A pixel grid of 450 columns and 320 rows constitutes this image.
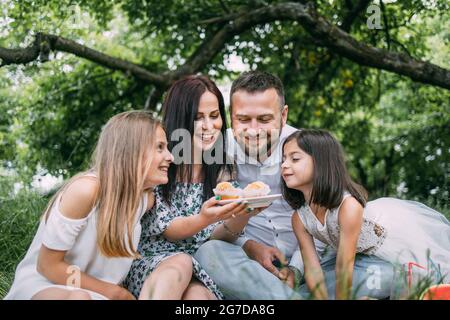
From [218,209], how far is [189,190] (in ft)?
1.68

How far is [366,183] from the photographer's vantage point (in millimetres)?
8961

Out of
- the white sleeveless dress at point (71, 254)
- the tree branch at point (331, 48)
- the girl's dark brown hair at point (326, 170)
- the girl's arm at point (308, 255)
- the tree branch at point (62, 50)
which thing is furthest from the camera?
the tree branch at point (331, 48)

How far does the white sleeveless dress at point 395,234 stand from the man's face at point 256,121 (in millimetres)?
510

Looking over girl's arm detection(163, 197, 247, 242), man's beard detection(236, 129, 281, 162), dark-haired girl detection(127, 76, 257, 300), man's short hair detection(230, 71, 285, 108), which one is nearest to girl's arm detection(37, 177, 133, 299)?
dark-haired girl detection(127, 76, 257, 300)

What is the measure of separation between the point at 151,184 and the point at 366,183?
668cm

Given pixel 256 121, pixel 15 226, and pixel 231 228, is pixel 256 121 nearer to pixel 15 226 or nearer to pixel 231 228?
pixel 231 228

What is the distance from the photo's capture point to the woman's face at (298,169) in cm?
298

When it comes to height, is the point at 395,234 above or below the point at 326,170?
below

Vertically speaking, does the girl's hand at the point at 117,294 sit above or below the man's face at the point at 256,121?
below

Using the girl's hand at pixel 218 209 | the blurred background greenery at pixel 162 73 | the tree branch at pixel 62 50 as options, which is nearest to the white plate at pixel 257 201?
the girl's hand at pixel 218 209

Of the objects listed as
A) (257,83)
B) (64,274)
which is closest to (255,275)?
(64,274)

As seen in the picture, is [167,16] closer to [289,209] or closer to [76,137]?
[76,137]

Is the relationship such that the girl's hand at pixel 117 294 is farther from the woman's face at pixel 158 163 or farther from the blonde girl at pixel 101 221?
the woman's face at pixel 158 163

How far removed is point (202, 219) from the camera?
8.96ft
